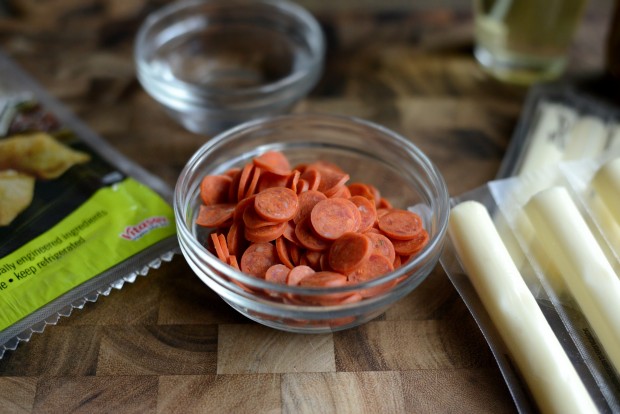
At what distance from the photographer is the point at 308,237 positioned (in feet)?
4.29

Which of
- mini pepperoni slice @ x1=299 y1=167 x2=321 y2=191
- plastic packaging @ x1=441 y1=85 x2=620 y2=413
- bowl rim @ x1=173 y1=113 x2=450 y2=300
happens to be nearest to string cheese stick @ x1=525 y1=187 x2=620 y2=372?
plastic packaging @ x1=441 y1=85 x2=620 y2=413

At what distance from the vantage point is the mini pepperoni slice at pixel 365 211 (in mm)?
1325

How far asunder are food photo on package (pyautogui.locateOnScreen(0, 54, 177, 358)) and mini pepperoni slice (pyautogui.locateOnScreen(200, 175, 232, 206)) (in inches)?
5.3

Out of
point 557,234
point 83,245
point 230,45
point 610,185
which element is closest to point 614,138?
point 610,185

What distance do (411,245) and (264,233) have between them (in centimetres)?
30

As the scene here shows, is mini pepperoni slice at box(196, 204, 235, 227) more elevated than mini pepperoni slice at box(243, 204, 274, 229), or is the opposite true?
mini pepperoni slice at box(243, 204, 274, 229)

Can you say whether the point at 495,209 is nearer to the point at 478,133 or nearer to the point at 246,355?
the point at 478,133

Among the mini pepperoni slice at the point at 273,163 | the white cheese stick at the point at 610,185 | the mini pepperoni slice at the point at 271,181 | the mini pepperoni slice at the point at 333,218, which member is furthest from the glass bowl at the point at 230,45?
the white cheese stick at the point at 610,185

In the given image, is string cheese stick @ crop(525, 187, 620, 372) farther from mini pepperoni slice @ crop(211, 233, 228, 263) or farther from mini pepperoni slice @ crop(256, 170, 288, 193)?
mini pepperoni slice @ crop(211, 233, 228, 263)

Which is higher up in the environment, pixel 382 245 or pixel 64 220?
pixel 382 245

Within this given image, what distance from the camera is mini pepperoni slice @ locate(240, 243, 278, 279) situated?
1.28 meters

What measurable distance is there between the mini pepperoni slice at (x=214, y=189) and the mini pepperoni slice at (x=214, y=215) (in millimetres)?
20

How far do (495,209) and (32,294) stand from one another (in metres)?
1.00

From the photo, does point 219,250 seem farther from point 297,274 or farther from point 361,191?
point 361,191
